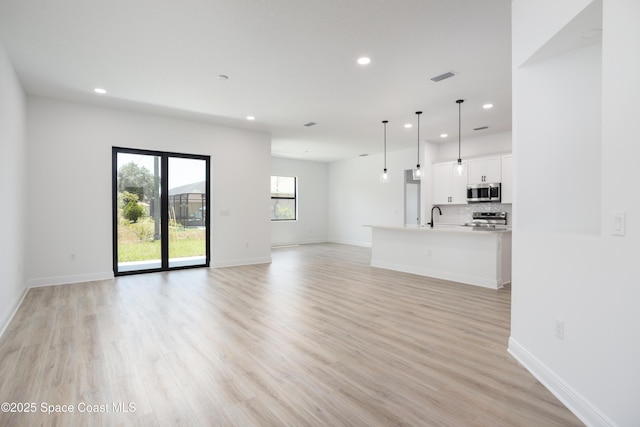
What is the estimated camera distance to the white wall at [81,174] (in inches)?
193

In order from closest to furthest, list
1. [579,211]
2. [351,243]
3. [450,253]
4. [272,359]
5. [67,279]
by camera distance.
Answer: [579,211] < [272,359] < [67,279] < [450,253] < [351,243]

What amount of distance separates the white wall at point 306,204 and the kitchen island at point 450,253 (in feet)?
14.7

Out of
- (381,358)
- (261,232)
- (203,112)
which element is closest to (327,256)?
(261,232)

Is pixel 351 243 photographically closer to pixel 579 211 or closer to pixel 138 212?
pixel 138 212

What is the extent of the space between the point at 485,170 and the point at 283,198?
5.94 meters

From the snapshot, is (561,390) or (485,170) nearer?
(561,390)

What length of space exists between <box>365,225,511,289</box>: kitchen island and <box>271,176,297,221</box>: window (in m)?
4.56

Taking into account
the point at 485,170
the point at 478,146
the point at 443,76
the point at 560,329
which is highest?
the point at 443,76

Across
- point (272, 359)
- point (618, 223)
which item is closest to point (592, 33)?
point (618, 223)

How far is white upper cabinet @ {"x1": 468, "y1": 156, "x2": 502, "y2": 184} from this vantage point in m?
6.92

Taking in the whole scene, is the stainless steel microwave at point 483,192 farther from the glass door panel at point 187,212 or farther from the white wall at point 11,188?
the white wall at point 11,188

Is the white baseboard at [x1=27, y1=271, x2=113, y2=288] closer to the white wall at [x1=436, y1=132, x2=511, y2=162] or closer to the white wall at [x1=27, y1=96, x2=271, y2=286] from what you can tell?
the white wall at [x1=27, y1=96, x2=271, y2=286]

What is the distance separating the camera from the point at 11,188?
149 inches

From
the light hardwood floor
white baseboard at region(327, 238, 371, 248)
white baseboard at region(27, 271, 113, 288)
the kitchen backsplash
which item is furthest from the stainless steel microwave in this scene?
white baseboard at region(27, 271, 113, 288)
